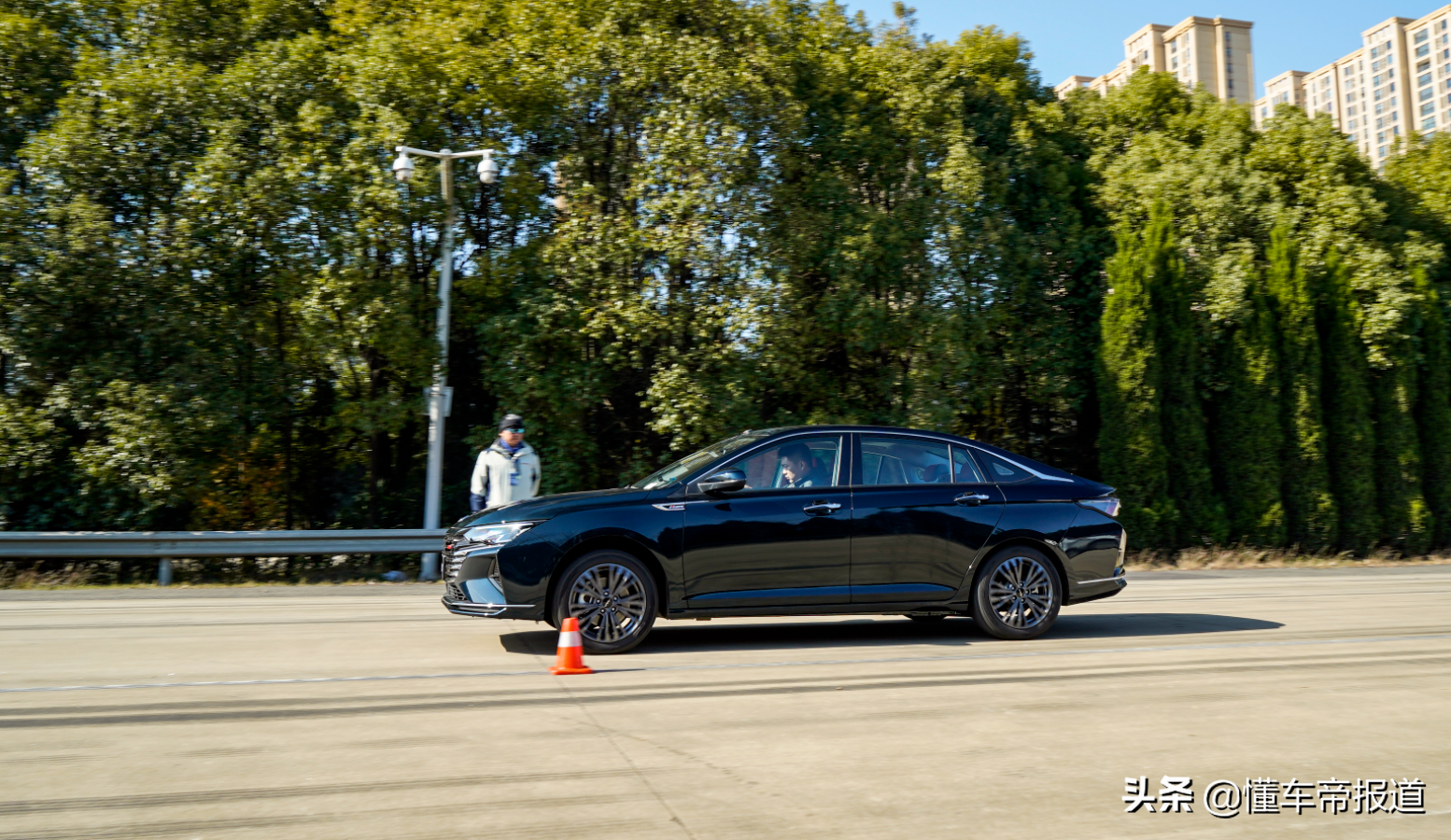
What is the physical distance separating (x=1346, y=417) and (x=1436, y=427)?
109 inches

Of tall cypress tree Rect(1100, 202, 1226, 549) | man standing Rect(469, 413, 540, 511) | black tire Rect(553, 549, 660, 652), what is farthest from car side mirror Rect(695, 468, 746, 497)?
tall cypress tree Rect(1100, 202, 1226, 549)

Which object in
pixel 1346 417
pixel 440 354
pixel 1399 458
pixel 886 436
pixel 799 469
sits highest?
pixel 440 354

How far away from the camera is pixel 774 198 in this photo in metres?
19.3

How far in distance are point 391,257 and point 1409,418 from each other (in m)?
22.8

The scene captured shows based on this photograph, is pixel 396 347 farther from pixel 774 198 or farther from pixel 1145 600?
pixel 1145 600

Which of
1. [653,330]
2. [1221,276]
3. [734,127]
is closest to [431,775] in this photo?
[653,330]

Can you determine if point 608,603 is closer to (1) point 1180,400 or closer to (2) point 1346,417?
(1) point 1180,400

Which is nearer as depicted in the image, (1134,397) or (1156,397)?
(1134,397)

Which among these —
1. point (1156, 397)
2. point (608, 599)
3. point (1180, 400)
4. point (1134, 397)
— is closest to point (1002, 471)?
point (608, 599)

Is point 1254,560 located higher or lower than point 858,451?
lower

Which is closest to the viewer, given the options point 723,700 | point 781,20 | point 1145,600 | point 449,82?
point 723,700

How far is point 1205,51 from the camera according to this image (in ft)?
483

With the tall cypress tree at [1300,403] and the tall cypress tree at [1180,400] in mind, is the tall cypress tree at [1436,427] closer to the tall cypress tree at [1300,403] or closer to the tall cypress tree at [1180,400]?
the tall cypress tree at [1300,403]

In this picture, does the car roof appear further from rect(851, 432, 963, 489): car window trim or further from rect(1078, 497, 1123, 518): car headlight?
rect(1078, 497, 1123, 518): car headlight
